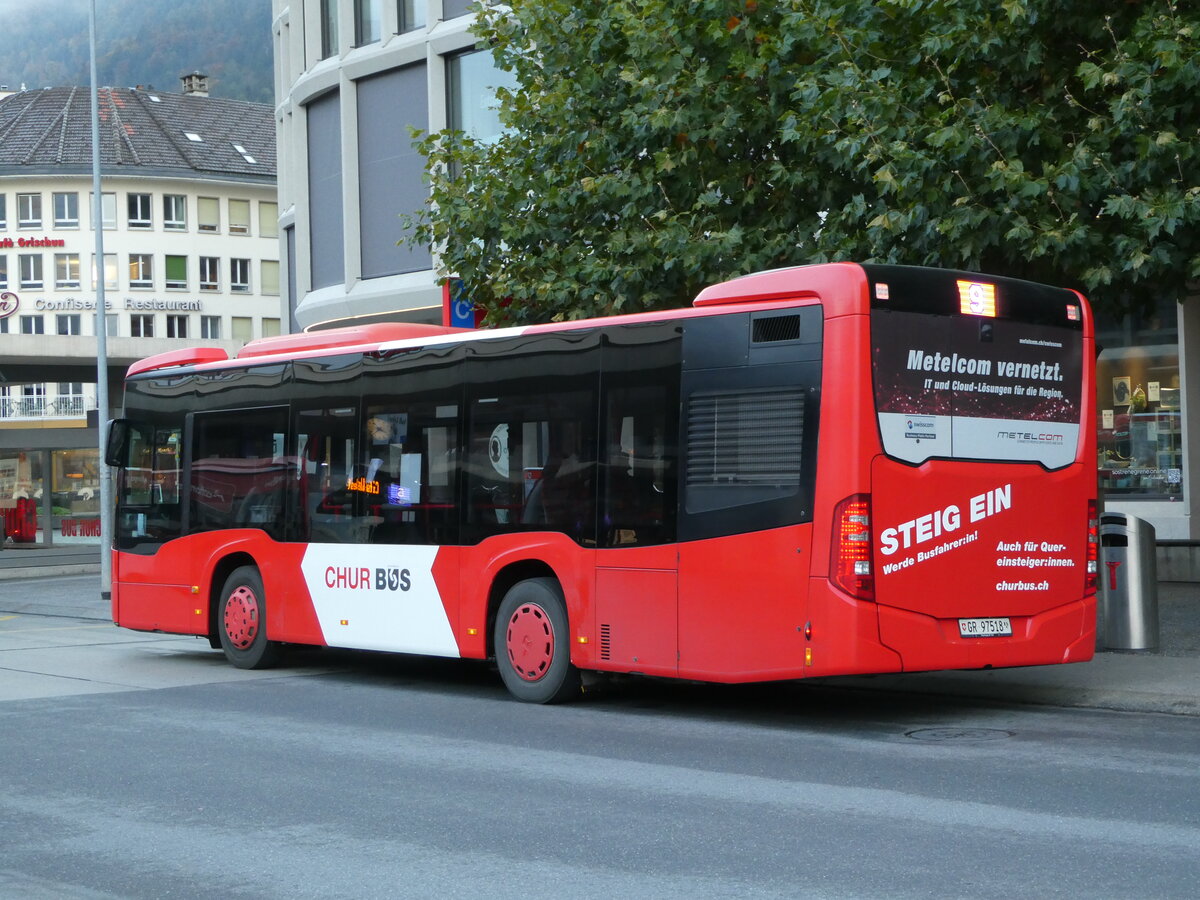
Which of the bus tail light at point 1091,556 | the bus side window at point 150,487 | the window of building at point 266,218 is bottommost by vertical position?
the bus tail light at point 1091,556

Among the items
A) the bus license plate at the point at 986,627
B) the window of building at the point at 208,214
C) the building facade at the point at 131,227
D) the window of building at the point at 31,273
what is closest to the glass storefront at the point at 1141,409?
the bus license plate at the point at 986,627

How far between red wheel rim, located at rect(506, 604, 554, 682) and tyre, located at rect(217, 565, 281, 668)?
344 centimetres

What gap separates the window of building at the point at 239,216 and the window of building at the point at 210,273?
174 centimetres

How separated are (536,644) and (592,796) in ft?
13.2

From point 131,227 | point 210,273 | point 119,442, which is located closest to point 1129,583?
point 119,442

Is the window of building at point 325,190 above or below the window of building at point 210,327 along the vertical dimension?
below

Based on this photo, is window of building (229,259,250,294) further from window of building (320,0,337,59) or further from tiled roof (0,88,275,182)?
window of building (320,0,337,59)

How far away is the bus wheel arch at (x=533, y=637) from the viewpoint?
11883 millimetres

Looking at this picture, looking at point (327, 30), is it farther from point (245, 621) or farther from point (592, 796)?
point (592, 796)

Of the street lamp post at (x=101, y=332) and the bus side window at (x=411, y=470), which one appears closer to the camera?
the bus side window at (x=411, y=470)

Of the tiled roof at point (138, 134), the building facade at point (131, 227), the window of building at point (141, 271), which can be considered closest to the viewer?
the tiled roof at point (138, 134)

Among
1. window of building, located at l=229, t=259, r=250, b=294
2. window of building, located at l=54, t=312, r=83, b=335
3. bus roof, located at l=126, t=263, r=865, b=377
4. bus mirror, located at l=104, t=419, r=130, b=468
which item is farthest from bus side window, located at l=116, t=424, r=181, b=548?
window of building, located at l=54, t=312, r=83, b=335

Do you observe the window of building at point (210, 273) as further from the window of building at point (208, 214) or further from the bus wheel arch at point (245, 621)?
the bus wheel arch at point (245, 621)

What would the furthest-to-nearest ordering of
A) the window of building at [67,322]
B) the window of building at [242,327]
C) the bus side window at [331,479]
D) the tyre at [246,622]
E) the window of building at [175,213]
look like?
1. the window of building at [242,327]
2. the window of building at [67,322]
3. the window of building at [175,213]
4. the tyre at [246,622]
5. the bus side window at [331,479]
